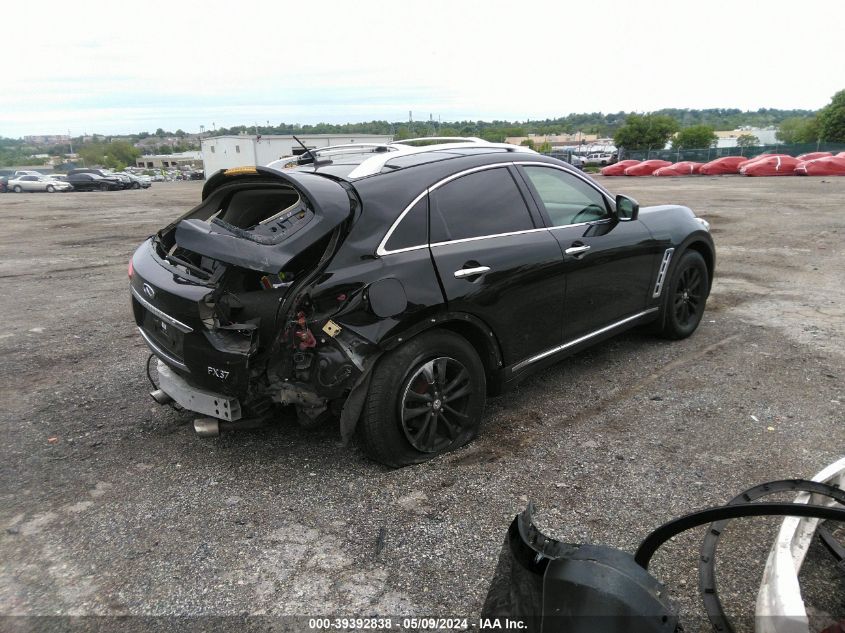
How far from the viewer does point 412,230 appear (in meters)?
3.49

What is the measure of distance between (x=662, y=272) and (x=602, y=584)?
12.5 feet

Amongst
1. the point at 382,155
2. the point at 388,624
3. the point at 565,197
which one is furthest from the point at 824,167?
the point at 388,624

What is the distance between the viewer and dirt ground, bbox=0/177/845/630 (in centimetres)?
263

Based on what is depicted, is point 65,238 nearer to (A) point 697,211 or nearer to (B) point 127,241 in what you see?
(B) point 127,241

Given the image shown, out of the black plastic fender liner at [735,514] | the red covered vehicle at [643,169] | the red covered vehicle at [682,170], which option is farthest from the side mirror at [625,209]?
the red covered vehicle at [643,169]

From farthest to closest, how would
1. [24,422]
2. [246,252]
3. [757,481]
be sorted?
[24,422], [757,481], [246,252]

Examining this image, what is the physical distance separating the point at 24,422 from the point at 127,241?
9772 millimetres

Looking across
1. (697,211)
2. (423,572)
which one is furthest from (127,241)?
(697,211)

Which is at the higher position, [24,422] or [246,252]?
[246,252]

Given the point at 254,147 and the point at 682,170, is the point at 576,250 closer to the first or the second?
the point at 682,170

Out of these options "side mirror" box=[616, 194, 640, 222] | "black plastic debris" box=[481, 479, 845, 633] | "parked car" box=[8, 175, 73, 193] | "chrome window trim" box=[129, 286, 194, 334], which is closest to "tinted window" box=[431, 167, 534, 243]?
"side mirror" box=[616, 194, 640, 222]

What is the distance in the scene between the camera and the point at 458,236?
3.67m

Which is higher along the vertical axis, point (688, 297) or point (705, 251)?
point (705, 251)

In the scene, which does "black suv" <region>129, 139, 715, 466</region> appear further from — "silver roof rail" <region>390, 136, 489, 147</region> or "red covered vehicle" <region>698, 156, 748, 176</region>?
"red covered vehicle" <region>698, 156, 748, 176</region>
